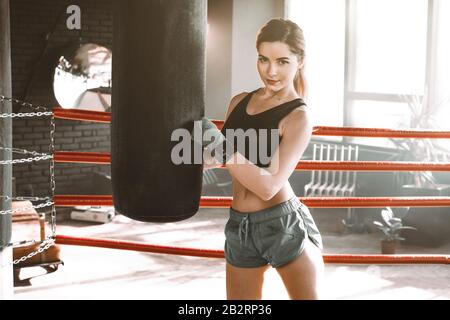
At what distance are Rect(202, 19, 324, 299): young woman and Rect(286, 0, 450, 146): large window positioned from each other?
14.1 ft

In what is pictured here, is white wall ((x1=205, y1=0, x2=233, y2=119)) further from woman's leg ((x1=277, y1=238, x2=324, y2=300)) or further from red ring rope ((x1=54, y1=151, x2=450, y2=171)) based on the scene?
woman's leg ((x1=277, y1=238, x2=324, y2=300))

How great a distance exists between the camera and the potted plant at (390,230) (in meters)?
5.36

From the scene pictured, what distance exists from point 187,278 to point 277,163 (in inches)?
109

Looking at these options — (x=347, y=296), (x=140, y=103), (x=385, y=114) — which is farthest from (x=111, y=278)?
(x=385, y=114)

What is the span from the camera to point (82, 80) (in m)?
6.68

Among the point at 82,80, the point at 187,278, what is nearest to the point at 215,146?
the point at 187,278

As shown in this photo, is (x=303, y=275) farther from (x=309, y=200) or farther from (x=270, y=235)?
(x=309, y=200)

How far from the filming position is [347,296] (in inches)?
163

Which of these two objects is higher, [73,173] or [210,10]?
[210,10]

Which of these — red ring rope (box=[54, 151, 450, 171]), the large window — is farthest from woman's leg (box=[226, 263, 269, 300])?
the large window

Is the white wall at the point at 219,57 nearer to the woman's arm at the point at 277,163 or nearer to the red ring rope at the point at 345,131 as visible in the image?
the red ring rope at the point at 345,131

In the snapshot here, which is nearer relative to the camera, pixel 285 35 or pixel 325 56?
pixel 285 35
